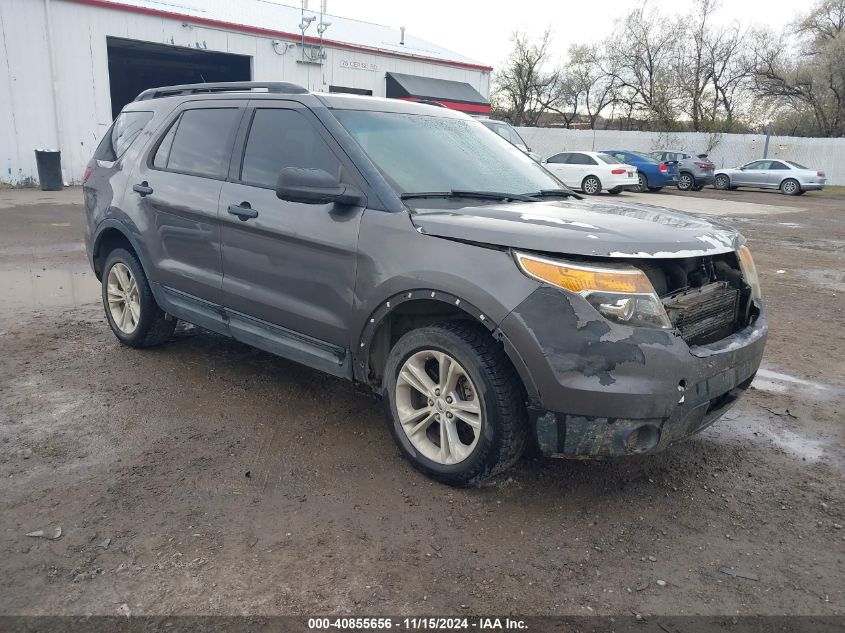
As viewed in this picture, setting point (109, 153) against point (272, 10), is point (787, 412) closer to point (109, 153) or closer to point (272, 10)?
point (109, 153)

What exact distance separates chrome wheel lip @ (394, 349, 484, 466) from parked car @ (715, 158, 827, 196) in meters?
28.3

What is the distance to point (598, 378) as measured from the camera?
2.88 metres

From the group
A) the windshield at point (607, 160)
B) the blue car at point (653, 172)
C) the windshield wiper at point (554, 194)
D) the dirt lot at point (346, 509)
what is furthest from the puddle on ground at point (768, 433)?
the blue car at point (653, 172)

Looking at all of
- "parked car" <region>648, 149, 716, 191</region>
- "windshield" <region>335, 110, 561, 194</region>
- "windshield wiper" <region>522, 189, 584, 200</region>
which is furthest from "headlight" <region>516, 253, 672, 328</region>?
"parked car" <region>648, 149, 716, 191</region>

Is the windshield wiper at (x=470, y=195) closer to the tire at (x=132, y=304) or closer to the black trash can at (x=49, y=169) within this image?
the tire at (x=132, y=304)

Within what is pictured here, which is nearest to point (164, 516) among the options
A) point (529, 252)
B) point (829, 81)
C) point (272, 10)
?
point (529, 252)

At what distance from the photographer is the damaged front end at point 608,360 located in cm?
287

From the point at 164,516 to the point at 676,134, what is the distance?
37688 millimetres

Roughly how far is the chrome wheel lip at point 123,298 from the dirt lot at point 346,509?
0.32 meters

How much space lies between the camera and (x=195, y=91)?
5.05m

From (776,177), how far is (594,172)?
9.69m

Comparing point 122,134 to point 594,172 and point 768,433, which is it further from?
point 594,172

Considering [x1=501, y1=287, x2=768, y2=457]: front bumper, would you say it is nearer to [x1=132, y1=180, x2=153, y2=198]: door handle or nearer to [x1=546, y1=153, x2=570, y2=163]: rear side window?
[x1=132, y1=180, x2=153, y2=198]: door handle

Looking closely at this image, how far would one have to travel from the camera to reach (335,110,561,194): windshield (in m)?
3.75
